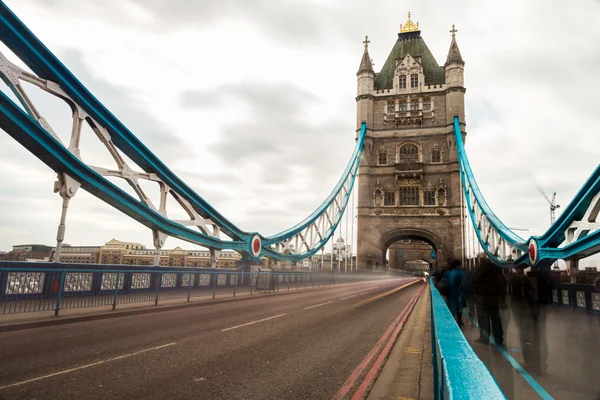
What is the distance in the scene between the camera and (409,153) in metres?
43.2

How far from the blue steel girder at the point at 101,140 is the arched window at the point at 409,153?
26.0 m

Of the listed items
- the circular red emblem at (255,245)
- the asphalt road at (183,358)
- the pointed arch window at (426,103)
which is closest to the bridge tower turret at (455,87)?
the pointed arch window at (426,103)

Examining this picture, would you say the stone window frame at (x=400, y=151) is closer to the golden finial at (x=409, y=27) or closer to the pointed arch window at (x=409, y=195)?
the pointed arch window at (x=409, y=195)

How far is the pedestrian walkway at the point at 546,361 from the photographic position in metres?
4.38

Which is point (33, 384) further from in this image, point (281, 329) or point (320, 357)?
point (281, 329)

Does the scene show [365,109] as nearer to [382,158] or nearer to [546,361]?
[382,158]

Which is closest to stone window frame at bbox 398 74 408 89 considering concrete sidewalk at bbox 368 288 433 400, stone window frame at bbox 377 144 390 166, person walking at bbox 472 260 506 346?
stone window frame at bbox 377 144 390 166

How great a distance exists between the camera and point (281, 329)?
27.0 feet

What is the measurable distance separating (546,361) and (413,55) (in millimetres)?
48654

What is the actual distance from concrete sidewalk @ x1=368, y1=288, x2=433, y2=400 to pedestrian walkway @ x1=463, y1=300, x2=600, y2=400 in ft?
2.91

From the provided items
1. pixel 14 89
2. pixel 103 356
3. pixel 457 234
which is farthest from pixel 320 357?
pixel 457 234

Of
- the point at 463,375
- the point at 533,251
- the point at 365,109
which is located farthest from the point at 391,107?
the point at 463,375

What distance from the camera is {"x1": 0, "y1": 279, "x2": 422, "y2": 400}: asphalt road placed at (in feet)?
13.6

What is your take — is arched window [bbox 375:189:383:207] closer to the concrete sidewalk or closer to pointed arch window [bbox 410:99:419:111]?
pointed arch window [bbox 410:99:419:111]
